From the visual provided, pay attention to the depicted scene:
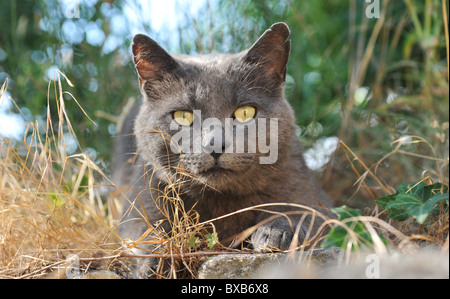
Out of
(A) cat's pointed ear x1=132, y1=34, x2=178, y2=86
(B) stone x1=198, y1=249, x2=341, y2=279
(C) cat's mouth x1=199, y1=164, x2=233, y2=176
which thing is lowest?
(B) stone x1=198, y1=249, x2=341, y2=279

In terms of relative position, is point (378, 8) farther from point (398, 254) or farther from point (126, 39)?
point (398, 254)

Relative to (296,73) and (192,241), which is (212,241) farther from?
(296,73)

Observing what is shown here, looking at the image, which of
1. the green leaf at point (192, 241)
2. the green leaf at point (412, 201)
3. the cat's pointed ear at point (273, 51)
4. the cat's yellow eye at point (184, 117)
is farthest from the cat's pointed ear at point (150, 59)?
the green leaf at point (412, 201)

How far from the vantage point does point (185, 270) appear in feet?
5.07

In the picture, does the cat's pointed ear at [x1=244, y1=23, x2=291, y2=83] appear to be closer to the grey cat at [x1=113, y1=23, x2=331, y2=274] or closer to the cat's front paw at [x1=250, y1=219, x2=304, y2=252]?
the grey cat at [x1=113, y1=23, x2=331, y2=274]

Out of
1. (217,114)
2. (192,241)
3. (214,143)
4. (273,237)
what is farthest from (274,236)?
(217,114)

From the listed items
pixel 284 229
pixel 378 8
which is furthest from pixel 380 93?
pixel 284 229

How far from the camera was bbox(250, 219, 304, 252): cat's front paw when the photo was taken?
153cm

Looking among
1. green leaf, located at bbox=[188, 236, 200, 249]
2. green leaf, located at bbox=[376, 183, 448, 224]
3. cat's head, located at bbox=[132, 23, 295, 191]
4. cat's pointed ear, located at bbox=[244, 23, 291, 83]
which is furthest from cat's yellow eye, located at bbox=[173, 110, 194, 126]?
green leaf, located at bbox=[376, 183, 448, 224]

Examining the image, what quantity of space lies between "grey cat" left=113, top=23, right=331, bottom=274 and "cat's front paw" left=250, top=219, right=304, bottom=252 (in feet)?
0.05

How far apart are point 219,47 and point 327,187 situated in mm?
1200

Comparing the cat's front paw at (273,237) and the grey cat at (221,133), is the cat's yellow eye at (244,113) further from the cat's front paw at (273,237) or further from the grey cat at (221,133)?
the cat's front paw at (273,237)

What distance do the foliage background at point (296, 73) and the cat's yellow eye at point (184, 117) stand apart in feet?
3.99

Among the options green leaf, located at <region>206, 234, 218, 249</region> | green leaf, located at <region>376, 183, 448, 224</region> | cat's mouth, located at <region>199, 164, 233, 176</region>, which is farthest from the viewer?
cat's mouth, located at <region>199, 164, 233, 176</region>
